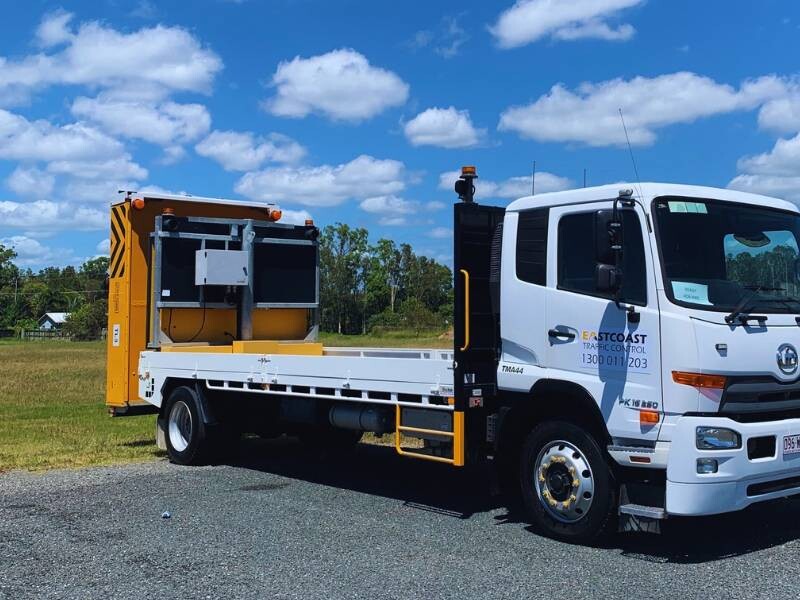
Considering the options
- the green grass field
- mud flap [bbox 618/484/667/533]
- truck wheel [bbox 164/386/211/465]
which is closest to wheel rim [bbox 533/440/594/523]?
mud flap [bbox 618/484/667/533]

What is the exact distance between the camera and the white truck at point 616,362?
5945 millimetres

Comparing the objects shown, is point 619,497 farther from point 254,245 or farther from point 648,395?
point 254,245

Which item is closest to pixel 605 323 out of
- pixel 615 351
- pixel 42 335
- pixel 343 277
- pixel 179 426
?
pixel 615 351

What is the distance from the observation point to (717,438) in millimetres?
5871

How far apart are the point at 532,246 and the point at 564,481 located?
1.92m

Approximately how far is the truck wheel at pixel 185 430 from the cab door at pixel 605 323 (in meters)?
5.25

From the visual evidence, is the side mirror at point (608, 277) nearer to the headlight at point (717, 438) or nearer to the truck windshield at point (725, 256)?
the truck windshield at point (725, 256)

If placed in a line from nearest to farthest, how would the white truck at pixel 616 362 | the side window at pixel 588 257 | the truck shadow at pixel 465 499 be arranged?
1. the white truck at pixel 616 362
2. the side window at pixel 588 257
3. the truck shadow at pixel 465 499

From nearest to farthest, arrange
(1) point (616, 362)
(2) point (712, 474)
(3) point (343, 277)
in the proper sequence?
1. (2) point (712, 474)
2. (1) point (616, 362)
3. (3) point (343, 277)

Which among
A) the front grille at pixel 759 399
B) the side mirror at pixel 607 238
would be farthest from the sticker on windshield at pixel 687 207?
the front grille at pixel 759 399

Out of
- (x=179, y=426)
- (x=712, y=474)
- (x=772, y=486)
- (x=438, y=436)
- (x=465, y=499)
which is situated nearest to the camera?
(x=712, y=474)

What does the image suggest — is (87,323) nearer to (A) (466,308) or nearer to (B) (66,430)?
(B) (66,430)

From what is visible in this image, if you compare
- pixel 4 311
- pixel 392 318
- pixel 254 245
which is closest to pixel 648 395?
pixel 254 245

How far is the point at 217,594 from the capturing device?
217 inches
